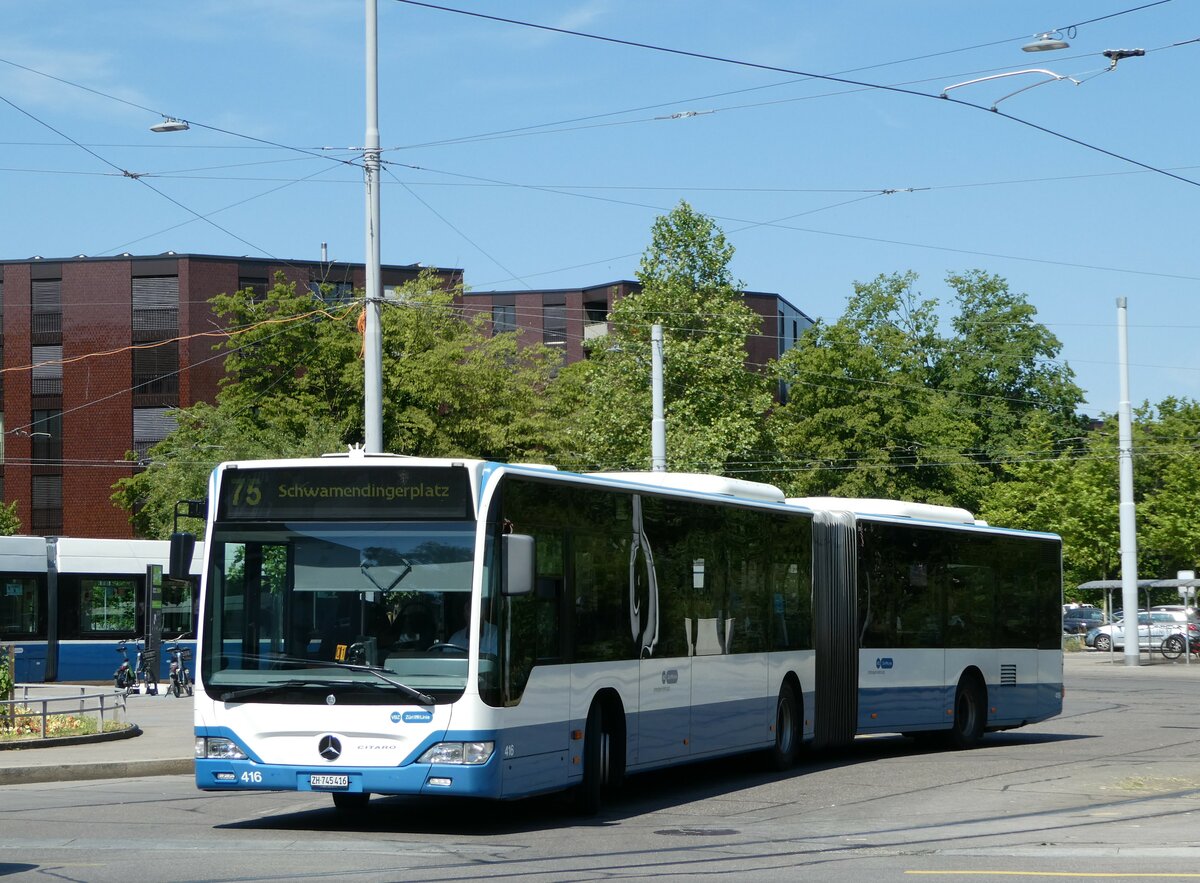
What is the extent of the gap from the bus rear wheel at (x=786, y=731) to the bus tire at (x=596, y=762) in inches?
161

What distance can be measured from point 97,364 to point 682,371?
2803 cm

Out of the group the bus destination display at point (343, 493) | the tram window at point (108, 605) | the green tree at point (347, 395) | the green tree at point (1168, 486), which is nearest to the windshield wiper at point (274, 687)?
the bus destination display at point (343, 493)

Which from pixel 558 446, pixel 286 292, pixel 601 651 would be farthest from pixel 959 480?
pixel 601 651

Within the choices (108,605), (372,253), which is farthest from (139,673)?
(372,253)

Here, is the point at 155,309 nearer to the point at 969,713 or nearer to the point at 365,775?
the point at 969,713

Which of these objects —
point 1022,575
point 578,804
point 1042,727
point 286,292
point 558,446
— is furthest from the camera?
point 286,292

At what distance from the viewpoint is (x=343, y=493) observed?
1288cm

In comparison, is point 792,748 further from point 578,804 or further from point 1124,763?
point 578,804

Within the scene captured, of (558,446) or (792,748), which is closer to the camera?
(792,748)

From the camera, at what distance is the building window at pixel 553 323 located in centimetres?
9050

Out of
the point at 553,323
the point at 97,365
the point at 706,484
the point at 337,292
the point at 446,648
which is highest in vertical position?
the point at 553,323

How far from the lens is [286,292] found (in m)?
62.4

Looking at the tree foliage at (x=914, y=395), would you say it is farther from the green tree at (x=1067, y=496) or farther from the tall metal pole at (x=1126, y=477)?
the tall metal pole at (x=1126, y=477)

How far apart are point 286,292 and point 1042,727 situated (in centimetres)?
4169
